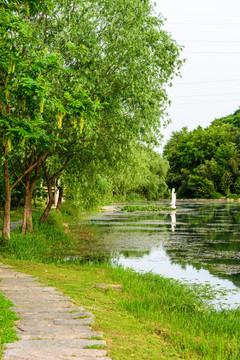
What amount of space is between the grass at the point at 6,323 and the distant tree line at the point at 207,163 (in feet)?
294

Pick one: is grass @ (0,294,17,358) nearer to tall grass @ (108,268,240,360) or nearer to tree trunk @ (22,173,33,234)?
tall grass @ (108,268,240,360)

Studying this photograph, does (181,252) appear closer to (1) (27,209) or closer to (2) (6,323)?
(1) (27,209)

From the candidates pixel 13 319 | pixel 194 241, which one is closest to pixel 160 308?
pixel 13 319

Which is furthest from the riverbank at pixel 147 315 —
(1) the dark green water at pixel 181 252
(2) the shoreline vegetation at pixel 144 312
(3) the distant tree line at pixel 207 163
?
(3) the distant tree line at pixel 207 163

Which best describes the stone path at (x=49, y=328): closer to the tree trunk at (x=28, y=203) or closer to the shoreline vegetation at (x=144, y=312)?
the shoreline vegetation at (x=144, y=312)

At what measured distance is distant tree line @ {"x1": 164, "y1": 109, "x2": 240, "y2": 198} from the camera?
98.7 m

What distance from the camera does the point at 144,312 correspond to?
773 cm

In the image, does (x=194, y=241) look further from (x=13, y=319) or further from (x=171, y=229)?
(x=13, y=319)

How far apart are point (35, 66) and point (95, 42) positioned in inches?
231

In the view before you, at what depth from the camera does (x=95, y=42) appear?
47.2 feet

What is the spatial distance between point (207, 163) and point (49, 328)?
101723 mm

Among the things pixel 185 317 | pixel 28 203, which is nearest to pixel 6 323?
pixel 185 317

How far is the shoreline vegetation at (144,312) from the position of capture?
5.92 meters

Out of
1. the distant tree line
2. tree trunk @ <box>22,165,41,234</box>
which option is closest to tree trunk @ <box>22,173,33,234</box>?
tree trunk @ <box>22,165,41,234</box>
